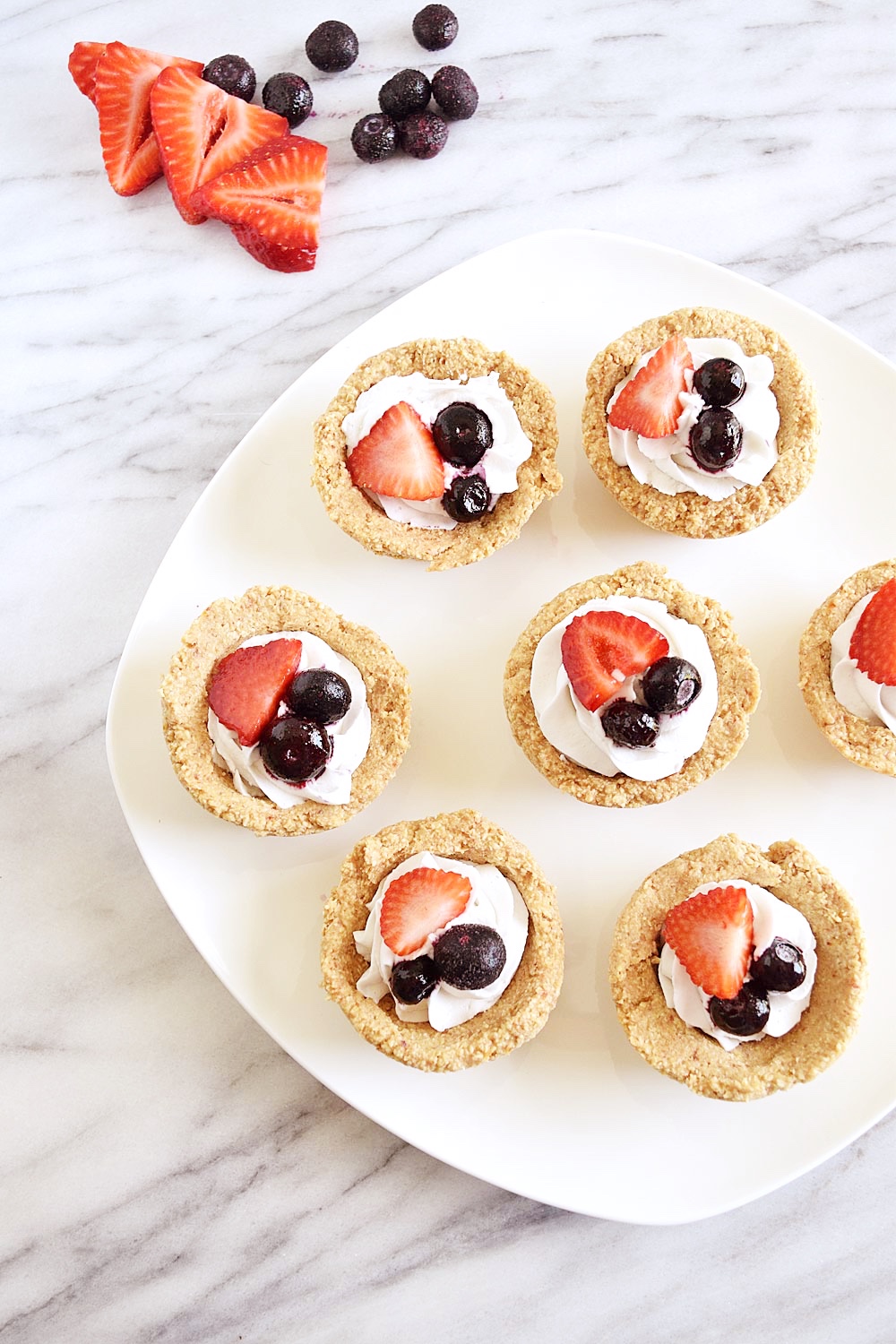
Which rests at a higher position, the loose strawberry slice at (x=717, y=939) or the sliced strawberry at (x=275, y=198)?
the sliced strawberry at (x=275, y=198)

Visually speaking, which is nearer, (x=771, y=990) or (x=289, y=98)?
(x=771, y=990)

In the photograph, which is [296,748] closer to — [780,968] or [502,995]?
[502,995]

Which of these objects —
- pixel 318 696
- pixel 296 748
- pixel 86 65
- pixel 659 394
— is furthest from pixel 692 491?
pixel 86 65

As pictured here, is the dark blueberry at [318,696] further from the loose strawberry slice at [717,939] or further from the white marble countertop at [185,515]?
the loose strawberry slice at [717,939]

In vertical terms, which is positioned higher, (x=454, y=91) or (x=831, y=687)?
(x=454, y=91)

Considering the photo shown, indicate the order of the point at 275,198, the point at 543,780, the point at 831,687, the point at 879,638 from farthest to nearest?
the point at 275,198, the point at 543,780, the point at 831,687, the point at 879,638

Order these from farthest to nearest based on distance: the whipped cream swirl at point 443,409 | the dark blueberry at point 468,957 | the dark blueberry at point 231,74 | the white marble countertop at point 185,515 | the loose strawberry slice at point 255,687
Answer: the dark blueberry at point 231,74 < the white marble countertop at point 185,515 < the whipped cream swirl at point 443,409 < the loose strawberry slice at point 255,687 < the dark blueberry at point 468,957

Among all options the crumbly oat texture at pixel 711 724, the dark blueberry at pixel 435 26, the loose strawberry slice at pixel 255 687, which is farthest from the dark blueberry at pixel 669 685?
the dark blueberry at pixel 435 26
